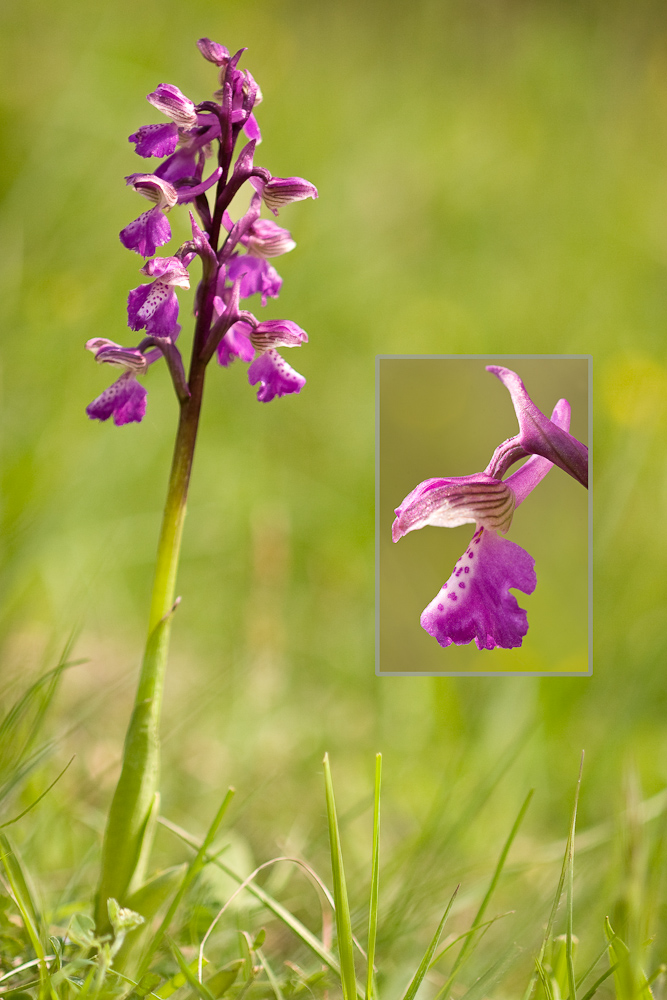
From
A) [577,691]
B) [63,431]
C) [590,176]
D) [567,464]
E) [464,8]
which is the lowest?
[577,691]

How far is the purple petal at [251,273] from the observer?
965mm

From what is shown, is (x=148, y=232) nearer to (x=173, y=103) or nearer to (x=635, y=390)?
(x=173, y=103)

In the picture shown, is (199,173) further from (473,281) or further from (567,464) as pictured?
(473,281)

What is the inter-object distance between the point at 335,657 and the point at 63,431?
81 cm

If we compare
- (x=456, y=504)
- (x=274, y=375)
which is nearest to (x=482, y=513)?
(x=456, y=504)

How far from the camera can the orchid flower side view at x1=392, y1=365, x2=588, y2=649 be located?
3.02 ft

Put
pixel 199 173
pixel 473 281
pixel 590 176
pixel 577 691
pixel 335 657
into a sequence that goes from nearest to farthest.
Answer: pixel 199 173 → pixel 577 691 → pixel 335 657 → pixel 473 281 → pixel 590 176

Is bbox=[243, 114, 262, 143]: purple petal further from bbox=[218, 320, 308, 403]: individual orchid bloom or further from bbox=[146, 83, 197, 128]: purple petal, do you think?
bbox=[218, 320, 308, 403]: individual orchid bloom

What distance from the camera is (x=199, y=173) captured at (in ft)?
3.03

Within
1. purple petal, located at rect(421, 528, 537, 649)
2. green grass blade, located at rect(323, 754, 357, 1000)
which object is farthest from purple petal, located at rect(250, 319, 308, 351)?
green grass blade, located at rect(323, 754, 357, 1000)

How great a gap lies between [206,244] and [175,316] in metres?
0.08

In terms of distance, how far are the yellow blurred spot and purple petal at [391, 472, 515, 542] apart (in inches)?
52.5

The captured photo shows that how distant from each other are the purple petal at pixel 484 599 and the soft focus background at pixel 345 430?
0.26 m

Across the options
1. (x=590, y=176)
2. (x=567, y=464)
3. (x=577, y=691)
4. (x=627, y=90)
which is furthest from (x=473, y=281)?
(x=567, y=464)
